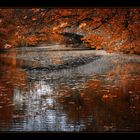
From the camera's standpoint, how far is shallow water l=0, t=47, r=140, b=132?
12.6ft

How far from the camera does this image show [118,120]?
3865mm

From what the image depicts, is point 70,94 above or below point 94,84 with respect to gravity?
below

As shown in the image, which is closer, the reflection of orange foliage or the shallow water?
the shallow water

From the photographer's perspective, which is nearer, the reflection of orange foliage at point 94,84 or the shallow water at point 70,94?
the shallow water at point 70,94

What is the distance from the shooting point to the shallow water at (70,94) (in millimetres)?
3836

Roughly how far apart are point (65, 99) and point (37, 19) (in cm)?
124

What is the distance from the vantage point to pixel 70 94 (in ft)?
13.0
